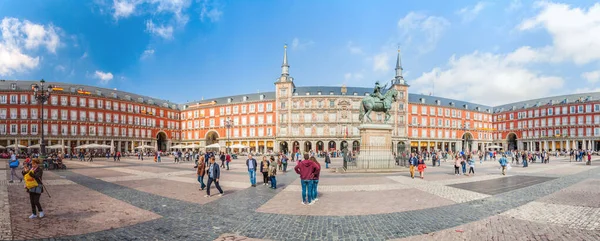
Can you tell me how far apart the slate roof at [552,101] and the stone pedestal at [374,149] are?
75550 millimetres

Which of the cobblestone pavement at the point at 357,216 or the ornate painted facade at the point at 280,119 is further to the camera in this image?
the ornate painted facade at the point at 280,119

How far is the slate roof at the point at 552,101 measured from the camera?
6400 centimetres

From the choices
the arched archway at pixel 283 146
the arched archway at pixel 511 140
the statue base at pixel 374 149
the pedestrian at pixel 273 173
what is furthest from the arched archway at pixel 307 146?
the arched archway at pixel 511 140

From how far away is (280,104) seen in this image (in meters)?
57.7

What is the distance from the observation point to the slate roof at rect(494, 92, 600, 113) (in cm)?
6400

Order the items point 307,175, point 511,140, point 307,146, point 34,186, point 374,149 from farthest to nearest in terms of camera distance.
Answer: point 511,140 → point 307,146 → point 374,149 → point 307,175 → point 34,186

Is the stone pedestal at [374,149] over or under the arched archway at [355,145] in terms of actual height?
over

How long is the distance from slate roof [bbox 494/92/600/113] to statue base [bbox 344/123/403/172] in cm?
7555

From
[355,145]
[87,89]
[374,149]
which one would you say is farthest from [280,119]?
[374,149]

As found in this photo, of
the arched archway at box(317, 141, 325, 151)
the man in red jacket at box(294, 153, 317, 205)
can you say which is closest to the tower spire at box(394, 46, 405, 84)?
the arched archway at box(317, 141, 325, 151)

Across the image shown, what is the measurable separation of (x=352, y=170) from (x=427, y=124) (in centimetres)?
→ 5411

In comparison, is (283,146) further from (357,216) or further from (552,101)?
(552,101)

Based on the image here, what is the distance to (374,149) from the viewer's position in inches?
712

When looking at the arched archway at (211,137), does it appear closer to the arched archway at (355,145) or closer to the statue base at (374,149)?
the arched archway at (355,145)
